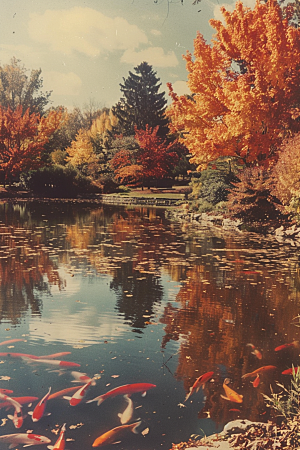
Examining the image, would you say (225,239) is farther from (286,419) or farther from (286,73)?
(286,419)

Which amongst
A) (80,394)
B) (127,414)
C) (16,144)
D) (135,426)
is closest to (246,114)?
(80,394)

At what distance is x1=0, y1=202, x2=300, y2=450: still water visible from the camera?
3.35 meters

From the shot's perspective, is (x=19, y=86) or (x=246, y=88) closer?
(x=246, y=88)

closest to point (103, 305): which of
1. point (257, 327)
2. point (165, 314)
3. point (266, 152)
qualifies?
point (165, 314)

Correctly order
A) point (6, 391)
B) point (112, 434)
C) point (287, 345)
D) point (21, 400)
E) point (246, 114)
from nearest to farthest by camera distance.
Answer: point (112, 434) → point (21, 400) → point (6, 391) → point (287, 345) → point (246, 114)

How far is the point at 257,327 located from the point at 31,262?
5145 mm

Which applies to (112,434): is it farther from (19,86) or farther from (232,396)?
(19,86)

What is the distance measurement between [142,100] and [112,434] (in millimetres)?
44017

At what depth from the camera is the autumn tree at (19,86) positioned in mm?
43844

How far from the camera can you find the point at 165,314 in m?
5.82

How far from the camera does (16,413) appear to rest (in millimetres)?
3307

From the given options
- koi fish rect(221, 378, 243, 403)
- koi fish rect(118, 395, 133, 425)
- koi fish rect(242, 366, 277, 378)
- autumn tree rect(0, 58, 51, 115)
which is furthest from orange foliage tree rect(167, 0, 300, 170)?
autumn tree rect(0, 58, 51, 115)

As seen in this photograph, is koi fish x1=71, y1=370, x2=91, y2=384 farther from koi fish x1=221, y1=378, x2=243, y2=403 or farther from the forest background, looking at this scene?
the forest background

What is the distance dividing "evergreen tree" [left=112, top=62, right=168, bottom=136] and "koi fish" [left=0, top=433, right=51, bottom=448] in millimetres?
42008
